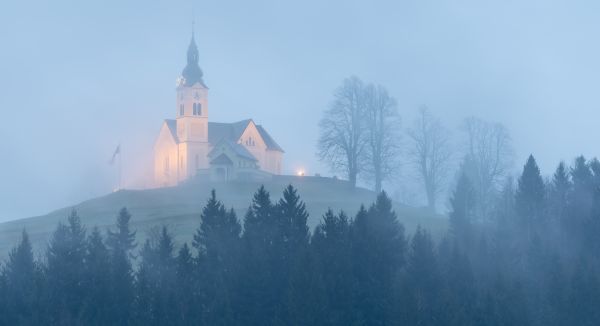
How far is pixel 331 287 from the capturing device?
56062mm

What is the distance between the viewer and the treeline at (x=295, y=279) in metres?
54.9

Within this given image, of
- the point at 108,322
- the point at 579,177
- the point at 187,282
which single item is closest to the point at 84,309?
the point at 108,322

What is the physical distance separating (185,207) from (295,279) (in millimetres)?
46288

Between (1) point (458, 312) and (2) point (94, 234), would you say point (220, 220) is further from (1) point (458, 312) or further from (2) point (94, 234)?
(1) point (458, 312)

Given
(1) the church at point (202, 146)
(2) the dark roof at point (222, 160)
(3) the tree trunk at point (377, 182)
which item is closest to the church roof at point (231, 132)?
(1) the church at point (202, 146)

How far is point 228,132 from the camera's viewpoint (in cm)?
12688

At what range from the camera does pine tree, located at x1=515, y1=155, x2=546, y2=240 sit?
79.8 meters

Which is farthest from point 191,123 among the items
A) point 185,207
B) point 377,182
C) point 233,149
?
point 377,182

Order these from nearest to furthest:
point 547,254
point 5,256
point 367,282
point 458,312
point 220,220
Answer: point 458,312
point 367,282
point 220,220
point 547,254
point 5,256

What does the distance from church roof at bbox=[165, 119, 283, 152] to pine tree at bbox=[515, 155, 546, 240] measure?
4736 centimetres

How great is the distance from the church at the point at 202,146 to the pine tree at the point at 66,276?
51.8 m

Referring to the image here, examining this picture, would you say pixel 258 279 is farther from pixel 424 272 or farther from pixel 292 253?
pixel 424 272

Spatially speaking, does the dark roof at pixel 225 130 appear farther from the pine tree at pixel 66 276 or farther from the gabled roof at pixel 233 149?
the pine tree at pixel 66 276

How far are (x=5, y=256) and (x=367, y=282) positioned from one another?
3693 centimetres
